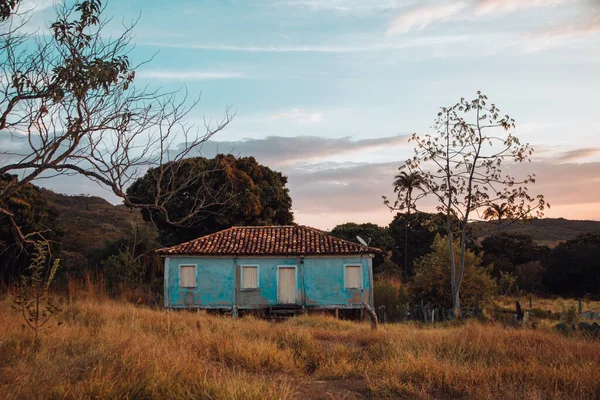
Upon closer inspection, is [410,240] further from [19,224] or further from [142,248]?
[19,224]

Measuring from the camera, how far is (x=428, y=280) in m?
24.1

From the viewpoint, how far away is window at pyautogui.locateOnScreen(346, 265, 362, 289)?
2269 cm

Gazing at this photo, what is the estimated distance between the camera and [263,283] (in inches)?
902

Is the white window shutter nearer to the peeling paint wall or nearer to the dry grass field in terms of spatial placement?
the peeling paint wall

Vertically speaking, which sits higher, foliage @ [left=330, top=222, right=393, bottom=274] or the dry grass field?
foliage @ [left=330, top=222, right=393, bottom=274]

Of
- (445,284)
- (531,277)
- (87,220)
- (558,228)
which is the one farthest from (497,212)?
(558,228)

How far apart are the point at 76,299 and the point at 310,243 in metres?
11.1

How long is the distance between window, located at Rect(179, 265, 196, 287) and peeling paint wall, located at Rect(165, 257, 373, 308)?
16 centimetres

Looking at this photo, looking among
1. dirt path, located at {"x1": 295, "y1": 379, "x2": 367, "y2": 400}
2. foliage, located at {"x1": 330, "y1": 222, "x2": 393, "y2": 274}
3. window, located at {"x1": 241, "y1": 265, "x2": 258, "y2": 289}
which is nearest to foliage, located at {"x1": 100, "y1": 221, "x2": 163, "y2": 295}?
window, located at {"x1": 241, "y1": 265, "x2": 258, "y2": 289}

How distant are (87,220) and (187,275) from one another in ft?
85.9

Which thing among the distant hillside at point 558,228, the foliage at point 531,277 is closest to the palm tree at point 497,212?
the foliage at point 531,277

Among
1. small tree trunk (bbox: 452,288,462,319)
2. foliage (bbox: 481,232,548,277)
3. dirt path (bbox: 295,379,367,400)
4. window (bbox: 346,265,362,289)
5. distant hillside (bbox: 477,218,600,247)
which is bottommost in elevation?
small tree trunk (bbox: 452,288,462,319)

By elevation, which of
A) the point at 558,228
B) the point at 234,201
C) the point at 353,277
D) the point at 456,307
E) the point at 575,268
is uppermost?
the point at 234,201

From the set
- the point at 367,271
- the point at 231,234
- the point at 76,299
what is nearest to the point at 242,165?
the point at 231,234
